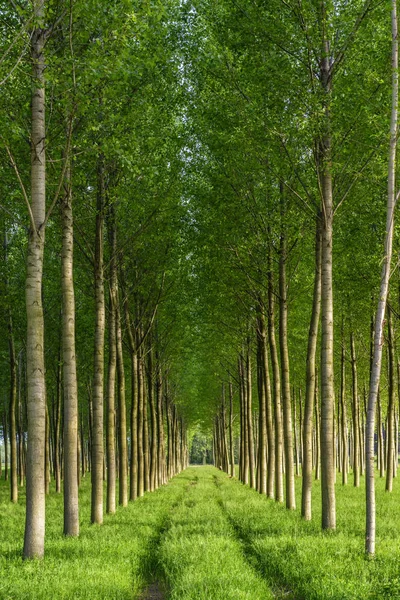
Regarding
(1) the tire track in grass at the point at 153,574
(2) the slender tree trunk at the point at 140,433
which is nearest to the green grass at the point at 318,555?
(1) the tire track in grass at the point at 153,574

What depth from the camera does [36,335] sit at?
11.4 m

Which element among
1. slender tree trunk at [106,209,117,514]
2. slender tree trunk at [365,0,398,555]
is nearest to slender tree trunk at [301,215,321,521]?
slender tree trunk at [365,0,398,555]

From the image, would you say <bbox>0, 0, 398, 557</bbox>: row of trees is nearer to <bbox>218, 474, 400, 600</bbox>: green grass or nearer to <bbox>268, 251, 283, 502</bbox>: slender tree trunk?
<bbox>268, 251, 283, 502</bbox>: slender tree trunk

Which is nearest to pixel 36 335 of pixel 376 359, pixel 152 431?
pixel 376 359

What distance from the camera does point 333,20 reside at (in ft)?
47.1

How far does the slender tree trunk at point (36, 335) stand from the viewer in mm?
10867

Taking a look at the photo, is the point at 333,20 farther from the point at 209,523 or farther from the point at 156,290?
the point at 156,290

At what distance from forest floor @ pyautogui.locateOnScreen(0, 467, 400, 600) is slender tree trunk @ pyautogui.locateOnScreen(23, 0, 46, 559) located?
2.40 feet

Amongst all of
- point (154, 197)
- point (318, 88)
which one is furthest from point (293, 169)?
point (154, 197)

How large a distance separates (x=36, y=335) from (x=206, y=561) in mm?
5145

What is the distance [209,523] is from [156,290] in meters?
13.9

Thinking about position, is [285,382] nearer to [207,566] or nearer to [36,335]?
[207,566]

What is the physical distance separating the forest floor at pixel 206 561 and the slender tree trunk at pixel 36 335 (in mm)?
730

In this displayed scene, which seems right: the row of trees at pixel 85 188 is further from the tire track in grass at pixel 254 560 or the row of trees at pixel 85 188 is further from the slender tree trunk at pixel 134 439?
→ the tire track in grass at pixel 254 560
